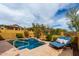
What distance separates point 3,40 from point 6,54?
0.53 feet

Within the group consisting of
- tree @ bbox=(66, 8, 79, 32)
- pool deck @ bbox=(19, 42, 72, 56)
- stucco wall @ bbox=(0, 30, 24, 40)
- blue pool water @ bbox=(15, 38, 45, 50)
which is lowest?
pool deck @ bbox=(19, 42, 72, 56)

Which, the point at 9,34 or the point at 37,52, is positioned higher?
the point at 9,34

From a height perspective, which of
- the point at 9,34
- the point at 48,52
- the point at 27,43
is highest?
the point at 9,34

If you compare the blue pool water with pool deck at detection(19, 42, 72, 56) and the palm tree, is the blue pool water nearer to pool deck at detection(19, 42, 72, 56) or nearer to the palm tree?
pool deck at detection(19, 42, 72, 56)

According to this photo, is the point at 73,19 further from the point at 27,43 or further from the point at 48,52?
the point at 27,43

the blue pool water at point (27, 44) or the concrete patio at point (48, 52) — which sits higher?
the blue pool water at point (27, 44)

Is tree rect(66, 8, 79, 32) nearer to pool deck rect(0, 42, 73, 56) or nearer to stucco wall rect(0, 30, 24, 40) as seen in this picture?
pool deck rect(0, 42, 73, 56)

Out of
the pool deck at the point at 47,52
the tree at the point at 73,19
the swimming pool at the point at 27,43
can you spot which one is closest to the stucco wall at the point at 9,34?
the swimming pool at the point at 27,43

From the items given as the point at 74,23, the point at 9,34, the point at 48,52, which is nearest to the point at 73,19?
the point at 74,23

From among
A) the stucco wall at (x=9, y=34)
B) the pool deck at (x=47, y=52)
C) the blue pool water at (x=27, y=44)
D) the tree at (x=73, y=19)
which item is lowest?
the pool deck at (x=47, y=52)

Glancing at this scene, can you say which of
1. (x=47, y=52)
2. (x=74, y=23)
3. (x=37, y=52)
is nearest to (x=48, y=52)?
(x=47, y=52)

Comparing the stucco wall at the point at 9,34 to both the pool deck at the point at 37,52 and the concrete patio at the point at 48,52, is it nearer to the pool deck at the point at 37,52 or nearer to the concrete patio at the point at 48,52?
the pool deck at the point at 37,52

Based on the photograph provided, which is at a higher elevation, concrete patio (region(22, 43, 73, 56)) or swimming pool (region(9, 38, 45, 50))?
swimming pool (region(9, 38, 45, 50))

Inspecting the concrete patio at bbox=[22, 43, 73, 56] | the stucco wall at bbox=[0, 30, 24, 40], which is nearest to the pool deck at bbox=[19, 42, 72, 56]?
the concrete patio at bbox=[22, 43, 73, 56]
